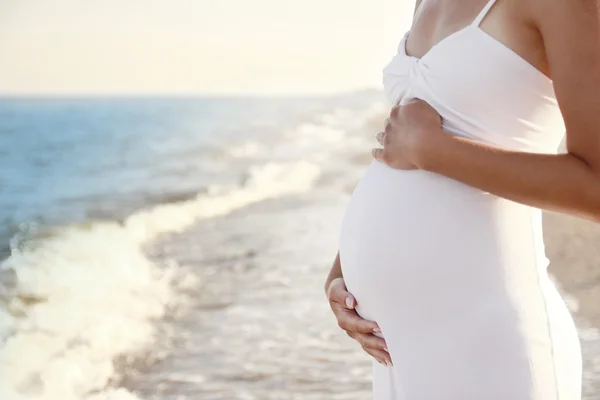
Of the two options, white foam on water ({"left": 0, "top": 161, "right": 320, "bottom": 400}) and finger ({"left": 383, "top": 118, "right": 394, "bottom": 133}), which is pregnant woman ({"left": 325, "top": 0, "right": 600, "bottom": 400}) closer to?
finger ({"left": 383, "top": 118, "right": 394, "bottom": 133})

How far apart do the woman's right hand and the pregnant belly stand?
0.05 m

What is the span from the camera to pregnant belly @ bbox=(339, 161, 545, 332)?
1.10 meters

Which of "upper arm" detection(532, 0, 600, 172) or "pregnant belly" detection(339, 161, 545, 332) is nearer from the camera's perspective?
"upper arm" detection(532, 0, 600, 172)

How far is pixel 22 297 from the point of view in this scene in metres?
5.68

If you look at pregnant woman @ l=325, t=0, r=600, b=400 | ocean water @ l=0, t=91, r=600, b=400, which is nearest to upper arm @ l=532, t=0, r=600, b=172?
pregnant woman @ l=325, t=0, r=600, b=400

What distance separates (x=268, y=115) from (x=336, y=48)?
250 inches

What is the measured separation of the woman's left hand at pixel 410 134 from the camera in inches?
44.6

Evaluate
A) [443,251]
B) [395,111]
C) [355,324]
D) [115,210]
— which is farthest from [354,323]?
[115,210]

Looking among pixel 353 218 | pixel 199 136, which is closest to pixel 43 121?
pixel 199 136

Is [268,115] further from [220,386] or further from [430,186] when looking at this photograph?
[430,186]

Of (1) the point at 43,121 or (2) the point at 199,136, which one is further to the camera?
(1) the point at 43,121

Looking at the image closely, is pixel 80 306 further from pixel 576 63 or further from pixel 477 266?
pixel 576 63

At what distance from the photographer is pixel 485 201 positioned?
111 centimetres

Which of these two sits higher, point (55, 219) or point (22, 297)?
point (55, 219)
